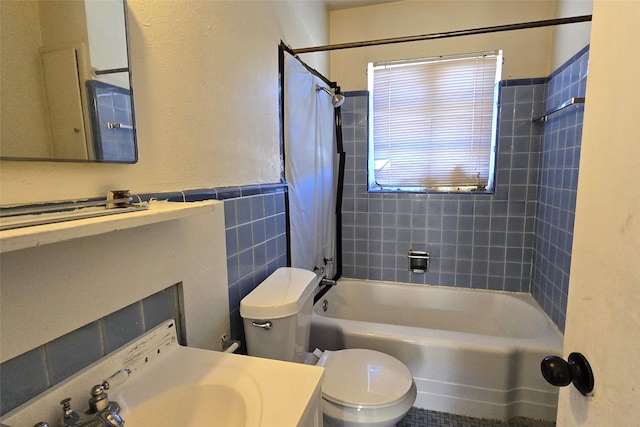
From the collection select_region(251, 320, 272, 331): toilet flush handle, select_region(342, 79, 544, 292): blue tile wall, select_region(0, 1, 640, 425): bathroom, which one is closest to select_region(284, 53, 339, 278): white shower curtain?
select_region(0, 1, 640, 425): bathroom

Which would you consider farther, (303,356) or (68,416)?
(303,356)

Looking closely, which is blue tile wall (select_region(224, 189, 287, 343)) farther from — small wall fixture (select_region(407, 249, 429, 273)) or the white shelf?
small wall fixture (select_region(407, 249, 429, 273))

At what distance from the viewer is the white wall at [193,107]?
716 millimetres

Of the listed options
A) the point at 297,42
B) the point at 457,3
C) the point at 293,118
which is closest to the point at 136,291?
the point at 293,118

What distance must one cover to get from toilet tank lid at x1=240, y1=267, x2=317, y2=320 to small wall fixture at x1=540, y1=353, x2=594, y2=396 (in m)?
0.79

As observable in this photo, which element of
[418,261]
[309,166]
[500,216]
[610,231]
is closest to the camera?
[610,231]

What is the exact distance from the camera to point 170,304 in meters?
0.95

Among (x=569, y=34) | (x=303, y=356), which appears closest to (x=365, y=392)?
(x=303, y=356)

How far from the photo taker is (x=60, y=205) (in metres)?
0.66

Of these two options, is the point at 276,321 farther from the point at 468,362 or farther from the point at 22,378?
the point at 468,362

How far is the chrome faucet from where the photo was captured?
612mm

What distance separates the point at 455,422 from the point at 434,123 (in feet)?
6.43

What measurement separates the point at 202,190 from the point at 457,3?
2.34 meters

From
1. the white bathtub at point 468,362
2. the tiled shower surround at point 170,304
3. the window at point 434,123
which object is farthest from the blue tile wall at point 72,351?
the window at point 434,123
